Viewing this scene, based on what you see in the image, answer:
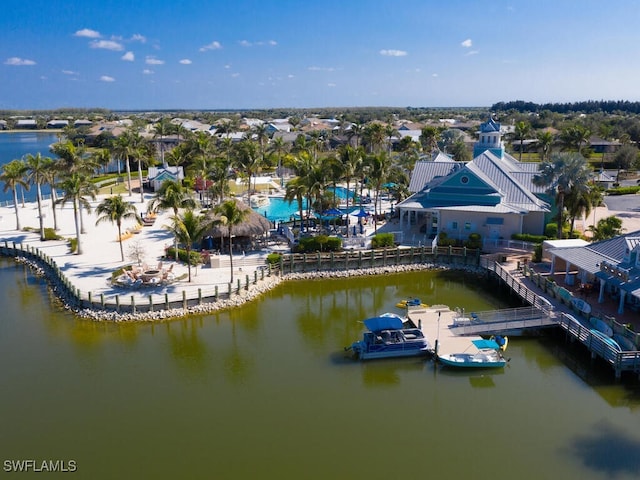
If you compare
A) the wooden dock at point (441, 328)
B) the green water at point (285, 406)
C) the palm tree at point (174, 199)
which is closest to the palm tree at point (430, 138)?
the palm tree at point (174, 199)

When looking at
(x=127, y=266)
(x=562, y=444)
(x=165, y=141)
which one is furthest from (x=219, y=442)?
(x=165, y=141)

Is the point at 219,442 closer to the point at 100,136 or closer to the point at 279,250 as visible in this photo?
the point at 279,250

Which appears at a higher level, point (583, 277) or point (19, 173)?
point (19, 173)

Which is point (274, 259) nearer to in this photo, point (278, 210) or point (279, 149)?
point (278, 210)

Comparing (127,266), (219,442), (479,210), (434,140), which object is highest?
(434,140)

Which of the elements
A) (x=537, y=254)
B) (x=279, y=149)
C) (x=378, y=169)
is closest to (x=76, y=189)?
(x=378, y=169)

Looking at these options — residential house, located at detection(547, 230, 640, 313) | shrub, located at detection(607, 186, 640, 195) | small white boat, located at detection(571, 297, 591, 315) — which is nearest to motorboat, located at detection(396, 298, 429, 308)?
small white boat, located at detection(571, 297, 591, 315)

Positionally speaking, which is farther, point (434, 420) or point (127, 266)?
point (127, 266)
